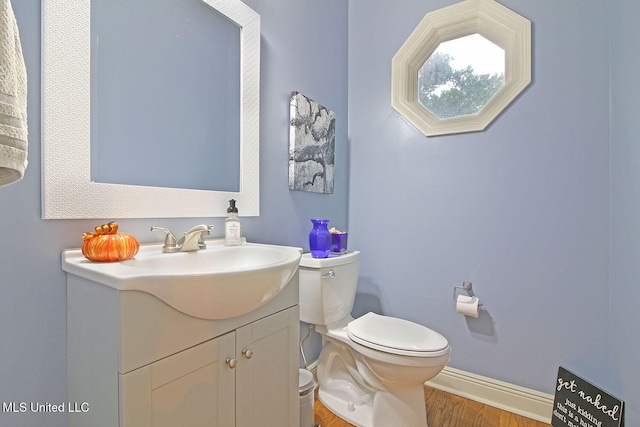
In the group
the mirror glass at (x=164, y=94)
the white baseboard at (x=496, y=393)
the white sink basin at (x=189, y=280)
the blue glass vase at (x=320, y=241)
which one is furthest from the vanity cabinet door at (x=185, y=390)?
the white baseboard at (x=496, y=393)

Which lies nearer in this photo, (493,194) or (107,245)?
(107,245)

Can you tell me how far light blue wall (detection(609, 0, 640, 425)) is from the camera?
110cm

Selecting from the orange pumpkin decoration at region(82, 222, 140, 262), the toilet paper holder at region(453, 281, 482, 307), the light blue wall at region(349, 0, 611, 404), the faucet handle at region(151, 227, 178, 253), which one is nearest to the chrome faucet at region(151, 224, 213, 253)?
the faucet handle at region(151, 227, 178, 253)

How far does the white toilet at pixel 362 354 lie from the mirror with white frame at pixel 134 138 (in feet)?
1.63

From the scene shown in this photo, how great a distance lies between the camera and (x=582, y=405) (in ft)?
3.86

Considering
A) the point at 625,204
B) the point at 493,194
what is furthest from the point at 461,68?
the point at 625,204

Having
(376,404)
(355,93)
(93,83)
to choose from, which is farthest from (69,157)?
(355,93)

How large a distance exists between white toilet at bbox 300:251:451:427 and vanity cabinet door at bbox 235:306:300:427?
37 cm

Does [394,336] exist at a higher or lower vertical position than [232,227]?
lower

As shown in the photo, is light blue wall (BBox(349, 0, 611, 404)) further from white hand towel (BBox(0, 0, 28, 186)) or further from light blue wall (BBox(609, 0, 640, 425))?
white hand towel (BBox(0, 0, 28, 186))

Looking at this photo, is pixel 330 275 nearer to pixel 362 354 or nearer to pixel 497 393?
pixel 362 354

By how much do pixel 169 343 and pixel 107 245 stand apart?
0.30 meters

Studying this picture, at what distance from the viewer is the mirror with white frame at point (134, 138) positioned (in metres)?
0.79

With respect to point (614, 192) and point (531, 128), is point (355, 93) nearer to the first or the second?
point (531, 128)
